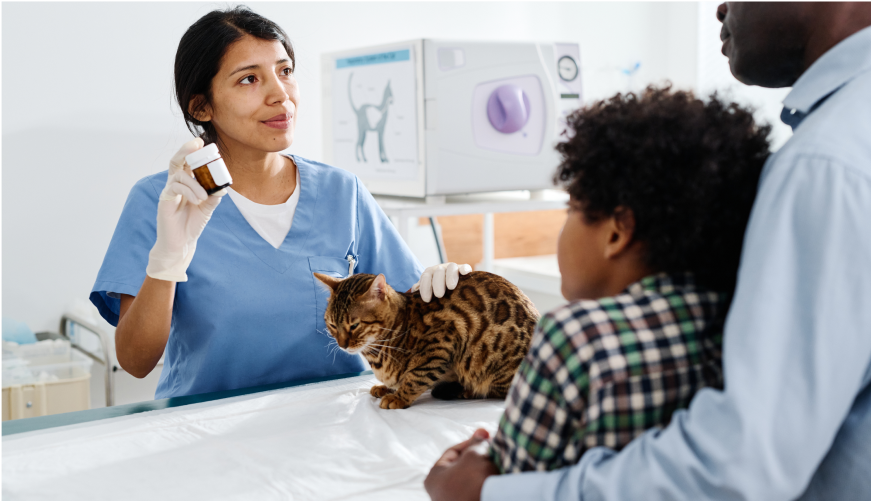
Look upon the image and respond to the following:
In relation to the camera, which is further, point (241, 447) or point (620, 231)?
point (241, 447)

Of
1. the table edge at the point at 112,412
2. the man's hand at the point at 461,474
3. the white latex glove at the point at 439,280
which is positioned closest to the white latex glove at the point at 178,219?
the table edge at the point at 112,412

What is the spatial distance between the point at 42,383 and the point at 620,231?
1906 mm

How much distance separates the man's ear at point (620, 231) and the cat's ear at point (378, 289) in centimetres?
46

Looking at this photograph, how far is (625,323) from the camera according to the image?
50 centimetres

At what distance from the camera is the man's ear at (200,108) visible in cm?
123

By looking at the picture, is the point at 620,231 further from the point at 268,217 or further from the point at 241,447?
the point at 268,217

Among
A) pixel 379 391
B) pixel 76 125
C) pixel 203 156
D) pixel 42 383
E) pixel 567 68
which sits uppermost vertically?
pixel 567 68

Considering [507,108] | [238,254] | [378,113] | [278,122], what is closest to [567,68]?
[507,108]

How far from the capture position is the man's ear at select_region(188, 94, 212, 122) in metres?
1.23

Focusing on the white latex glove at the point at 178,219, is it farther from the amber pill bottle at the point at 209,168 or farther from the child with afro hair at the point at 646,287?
the child with afro hair at the point at 646,287

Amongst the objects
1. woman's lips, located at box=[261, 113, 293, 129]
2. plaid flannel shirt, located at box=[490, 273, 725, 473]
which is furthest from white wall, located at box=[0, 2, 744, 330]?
plaid flannel shirt, located at box=[490, 273, 725, 473]

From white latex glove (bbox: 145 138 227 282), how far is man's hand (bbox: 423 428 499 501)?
53cm

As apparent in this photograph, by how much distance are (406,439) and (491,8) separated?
2582mm

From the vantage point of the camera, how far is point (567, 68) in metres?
2.22
